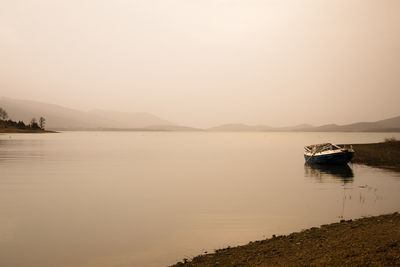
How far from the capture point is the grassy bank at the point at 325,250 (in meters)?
9.12

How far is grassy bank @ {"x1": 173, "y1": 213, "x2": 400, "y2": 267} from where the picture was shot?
9116 mm

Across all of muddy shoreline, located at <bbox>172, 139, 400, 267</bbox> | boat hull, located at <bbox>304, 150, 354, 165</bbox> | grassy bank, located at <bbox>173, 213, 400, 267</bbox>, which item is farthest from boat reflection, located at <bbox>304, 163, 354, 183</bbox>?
grassy bank, located at <bbox>173, 213, 400, 267</bbox>

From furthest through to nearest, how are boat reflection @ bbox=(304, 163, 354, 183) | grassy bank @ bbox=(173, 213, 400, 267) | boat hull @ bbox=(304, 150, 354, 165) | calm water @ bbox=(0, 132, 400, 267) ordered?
boat hull @ bbox=(304, 150, 354, 165) → boat reflection @ bbox=(304, 163, 354, 183) → calm water @ bbox=(0, 132, 400, 267) → grassy bank @ bbox=(173, 213, 400, 267)

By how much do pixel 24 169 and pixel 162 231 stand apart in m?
34.1

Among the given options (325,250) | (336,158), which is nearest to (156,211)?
(325,250)

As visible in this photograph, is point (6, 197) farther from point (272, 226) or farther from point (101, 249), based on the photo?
point (272, 226)

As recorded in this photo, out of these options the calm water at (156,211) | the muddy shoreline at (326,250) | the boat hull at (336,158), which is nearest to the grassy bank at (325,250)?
the muddy shoreline at (326,250)

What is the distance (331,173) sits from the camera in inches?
1567

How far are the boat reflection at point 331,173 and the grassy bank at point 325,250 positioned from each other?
21958 mm

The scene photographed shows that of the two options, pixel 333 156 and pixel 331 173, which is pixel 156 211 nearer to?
pixel 331 173

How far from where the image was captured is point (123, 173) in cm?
4038

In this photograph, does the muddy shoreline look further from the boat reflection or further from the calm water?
the boat reflection

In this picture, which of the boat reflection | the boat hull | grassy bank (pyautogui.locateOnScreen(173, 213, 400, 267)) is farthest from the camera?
the boat hull

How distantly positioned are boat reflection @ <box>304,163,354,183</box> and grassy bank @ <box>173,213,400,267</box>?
864 inches
